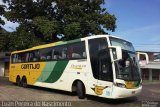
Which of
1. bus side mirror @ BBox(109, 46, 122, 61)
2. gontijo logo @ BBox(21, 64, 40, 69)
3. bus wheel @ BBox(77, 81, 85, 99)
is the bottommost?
bus wheel @ BBox(77, 81, 85, 99)

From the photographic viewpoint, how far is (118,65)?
48.7 ft

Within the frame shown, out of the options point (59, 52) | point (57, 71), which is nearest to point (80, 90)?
point (57, 71)

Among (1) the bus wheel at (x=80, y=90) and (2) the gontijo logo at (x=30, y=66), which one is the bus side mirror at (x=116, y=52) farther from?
(2) the gontijo logo at (x=30, y=66)

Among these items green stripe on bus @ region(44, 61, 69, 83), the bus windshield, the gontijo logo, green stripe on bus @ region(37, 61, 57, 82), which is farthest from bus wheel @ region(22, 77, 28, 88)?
the bus windshield

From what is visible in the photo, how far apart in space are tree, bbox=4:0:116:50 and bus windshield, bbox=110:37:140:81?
1601cm

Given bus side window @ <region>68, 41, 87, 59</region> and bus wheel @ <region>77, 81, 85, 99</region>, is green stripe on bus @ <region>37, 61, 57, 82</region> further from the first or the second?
bus wheel @ <region>77, 81, 85, 99</region>

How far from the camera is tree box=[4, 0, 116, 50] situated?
32.4 m

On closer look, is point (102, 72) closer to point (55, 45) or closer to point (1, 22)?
point (55, 45)

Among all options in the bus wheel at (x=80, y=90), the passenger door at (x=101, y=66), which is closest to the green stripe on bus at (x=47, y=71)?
the bus wheel at (x=80, y=90)

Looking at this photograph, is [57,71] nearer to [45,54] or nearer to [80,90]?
[45,54]

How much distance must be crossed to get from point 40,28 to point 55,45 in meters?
13.2

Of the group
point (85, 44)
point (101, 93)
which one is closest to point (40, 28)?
point (85, 44)

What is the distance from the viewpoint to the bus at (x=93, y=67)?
1478cm

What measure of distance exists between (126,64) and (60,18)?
20763 mm
